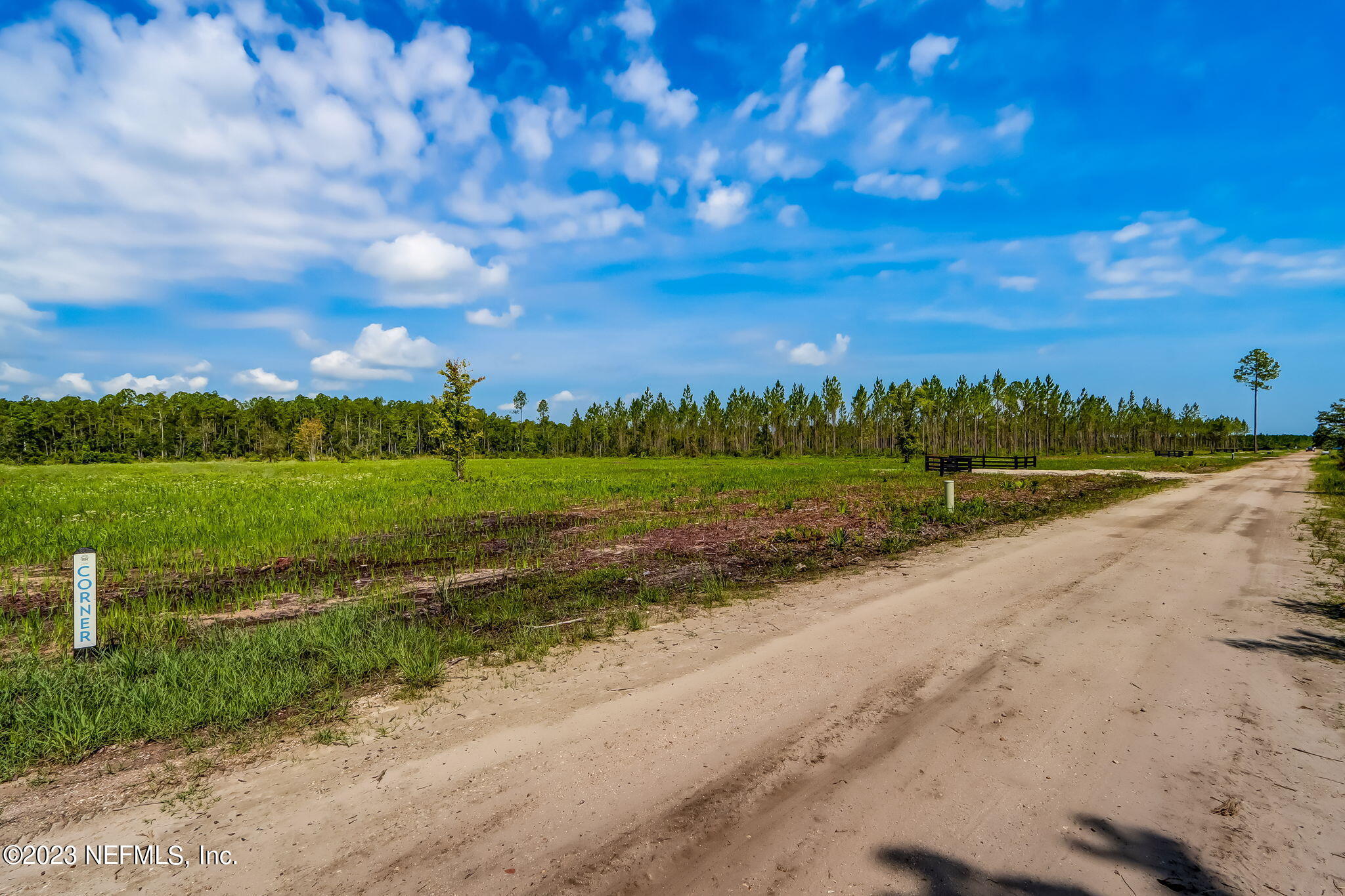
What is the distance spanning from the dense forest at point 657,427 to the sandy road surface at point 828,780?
8841 centimetres

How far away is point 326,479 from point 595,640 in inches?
1421

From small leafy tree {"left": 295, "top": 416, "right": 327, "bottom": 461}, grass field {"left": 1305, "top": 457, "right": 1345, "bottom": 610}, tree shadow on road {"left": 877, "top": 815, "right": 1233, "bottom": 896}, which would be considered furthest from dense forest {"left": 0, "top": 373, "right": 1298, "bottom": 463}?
tree shadow on road {"left": 877, "top": 815, "right": 1233, "bottom": 896}

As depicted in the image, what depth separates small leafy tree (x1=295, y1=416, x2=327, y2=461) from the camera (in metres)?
96.7

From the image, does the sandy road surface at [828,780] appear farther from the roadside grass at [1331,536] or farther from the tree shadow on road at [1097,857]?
the roadside grass at [1331,536]

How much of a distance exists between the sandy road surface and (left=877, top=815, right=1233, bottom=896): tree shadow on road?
0.01 m

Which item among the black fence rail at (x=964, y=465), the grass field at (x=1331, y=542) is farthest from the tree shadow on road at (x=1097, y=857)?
the black fence rail at (x=964, y=465)

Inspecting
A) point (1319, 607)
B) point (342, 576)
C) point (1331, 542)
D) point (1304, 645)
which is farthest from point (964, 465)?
point (342, 576)

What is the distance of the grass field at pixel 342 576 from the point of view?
5176 millimetres

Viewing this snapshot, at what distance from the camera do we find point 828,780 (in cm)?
394

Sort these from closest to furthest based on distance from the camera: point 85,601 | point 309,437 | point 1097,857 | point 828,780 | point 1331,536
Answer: point 1097,857
point 828,780
point 85,601
point 1331,536
point 309,437

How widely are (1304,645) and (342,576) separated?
1471 centimetres

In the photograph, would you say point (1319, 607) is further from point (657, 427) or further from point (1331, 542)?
point (657, 427)

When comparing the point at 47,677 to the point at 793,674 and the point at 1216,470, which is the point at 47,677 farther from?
the point at 1216,470

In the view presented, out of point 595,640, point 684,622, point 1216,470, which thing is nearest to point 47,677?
point 595,640
